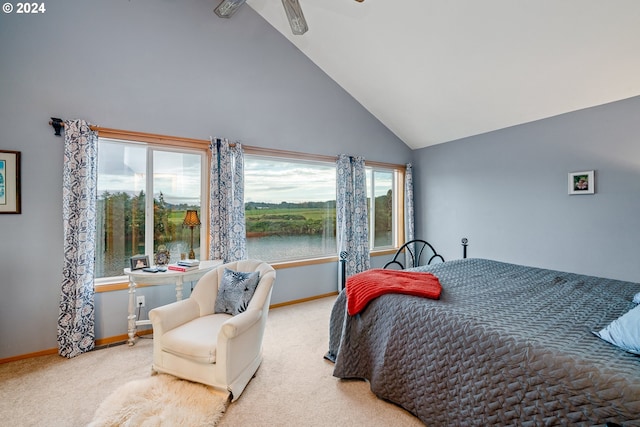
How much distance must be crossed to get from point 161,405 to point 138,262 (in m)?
1.45

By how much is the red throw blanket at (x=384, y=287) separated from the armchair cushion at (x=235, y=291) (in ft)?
2.87

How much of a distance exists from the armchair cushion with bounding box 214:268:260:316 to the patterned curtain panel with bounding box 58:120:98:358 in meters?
1.35

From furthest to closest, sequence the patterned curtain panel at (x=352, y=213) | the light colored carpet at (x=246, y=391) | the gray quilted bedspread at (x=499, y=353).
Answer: the patterned curtain panel at (x=352, y=213)
the light colored carpet at (x=246, y=391)
the gray quilted bedspread at (x=499, y=353)

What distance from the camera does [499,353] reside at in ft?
4.65

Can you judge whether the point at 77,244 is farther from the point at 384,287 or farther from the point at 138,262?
the point at 384,287

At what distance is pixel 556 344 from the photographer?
1343 millimetres

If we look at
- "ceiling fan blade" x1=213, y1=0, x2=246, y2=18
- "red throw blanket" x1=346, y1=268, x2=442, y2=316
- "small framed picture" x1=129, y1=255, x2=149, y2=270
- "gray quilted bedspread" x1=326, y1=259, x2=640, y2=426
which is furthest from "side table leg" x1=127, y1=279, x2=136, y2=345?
"ceiling fan blade" x1=213, y1=0, x2=246, y2=18

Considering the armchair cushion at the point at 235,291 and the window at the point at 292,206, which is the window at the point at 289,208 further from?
the armchair cushion at the point at 235,291

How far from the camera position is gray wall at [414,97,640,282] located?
3.02 m

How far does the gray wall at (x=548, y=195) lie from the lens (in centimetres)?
302

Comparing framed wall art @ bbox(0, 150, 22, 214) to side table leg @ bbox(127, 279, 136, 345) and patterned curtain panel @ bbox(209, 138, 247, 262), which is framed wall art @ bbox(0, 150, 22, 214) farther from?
patterned curtain panel @ bbox(209, 138, 247, 262)

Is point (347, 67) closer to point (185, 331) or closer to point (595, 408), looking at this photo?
point (185, 331)

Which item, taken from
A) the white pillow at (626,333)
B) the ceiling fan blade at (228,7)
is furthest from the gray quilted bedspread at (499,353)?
the ceiling fan blade at (228,7)

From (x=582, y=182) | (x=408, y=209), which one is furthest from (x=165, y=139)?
(x=582, y=182)
